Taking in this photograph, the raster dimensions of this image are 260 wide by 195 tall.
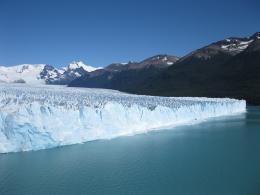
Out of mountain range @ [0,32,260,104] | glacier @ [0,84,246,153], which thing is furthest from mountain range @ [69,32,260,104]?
glacier @ [0,84,246,153]

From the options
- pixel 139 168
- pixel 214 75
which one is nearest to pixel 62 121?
pixel 139 168

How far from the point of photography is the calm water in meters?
10.9

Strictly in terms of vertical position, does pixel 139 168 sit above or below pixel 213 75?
below

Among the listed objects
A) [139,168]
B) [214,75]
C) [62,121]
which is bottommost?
[139,168]

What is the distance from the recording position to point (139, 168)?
13.0 m

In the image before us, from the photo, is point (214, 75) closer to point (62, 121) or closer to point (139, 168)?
point (62, 121)

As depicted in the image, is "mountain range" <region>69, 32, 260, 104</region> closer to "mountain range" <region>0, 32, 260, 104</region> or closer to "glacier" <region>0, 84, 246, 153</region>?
"mountain range" <region>0, 32, 260, 104</region>

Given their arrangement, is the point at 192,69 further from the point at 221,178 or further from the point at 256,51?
the point at 221,178

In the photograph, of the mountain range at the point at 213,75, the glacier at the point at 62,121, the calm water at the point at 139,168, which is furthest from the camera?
the mountain range at the point at 213,75

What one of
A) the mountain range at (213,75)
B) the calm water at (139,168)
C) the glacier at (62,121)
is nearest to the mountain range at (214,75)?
the mountain range at (213,75)

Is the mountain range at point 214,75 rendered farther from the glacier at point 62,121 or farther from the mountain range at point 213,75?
the glacier at point 62,121

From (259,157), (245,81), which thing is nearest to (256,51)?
(245,81)

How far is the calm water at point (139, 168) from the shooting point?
1085cm

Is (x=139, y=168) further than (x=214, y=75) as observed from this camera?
No
